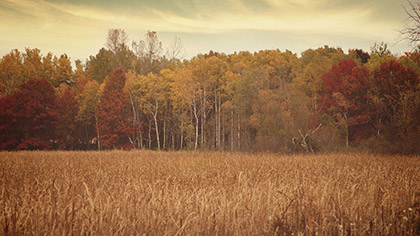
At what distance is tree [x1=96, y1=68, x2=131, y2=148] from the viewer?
32.6m

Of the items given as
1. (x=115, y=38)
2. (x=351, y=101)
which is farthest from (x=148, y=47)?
(x=351, y=101)

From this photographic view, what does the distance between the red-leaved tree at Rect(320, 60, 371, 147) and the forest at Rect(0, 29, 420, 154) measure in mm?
115

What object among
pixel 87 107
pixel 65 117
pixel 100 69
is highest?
pixel 100 69

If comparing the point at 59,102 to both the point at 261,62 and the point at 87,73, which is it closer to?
the point at 87,73

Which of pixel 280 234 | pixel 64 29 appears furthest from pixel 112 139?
pixel 280 234

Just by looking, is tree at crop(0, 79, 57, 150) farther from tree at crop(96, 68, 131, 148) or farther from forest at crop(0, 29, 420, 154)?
tree at crop(96, 68, 131, 148)

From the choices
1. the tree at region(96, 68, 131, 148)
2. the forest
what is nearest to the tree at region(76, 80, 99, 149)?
the forest

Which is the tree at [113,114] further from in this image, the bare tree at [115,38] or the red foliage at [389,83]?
the red foliage at [389,83]

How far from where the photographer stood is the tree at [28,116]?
28891 millimetres

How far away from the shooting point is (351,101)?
2962 centimetres

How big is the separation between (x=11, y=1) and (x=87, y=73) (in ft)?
136

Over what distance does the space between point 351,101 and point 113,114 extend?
1130 inches

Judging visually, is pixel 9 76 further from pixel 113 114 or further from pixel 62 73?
pixel 113 114

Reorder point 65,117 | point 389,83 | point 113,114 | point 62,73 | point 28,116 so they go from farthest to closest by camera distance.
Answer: point 62,73 → point 113,114 → point 65,117 → point 28,116 → point 389,83
